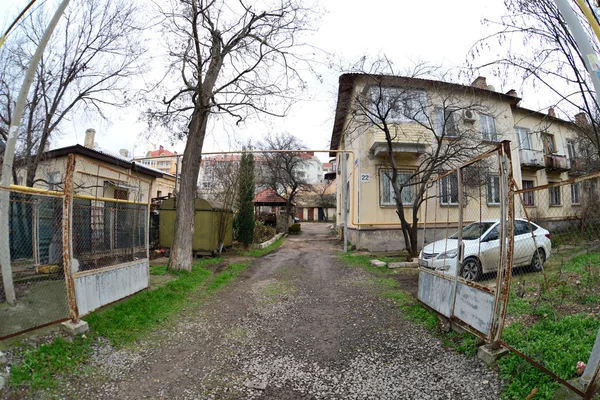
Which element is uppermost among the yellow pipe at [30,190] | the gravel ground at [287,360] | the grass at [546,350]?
the yellow pipe at [30,190]

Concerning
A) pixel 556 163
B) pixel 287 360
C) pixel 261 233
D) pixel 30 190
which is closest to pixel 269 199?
pixel 261 233

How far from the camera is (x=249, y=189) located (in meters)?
14.7

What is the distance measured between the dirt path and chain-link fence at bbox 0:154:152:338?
1292mm

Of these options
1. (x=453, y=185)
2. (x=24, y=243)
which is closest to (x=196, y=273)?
(x=24, y=243)

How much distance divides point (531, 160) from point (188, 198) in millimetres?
18649

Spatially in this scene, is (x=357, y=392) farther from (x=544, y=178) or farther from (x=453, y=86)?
(x=544, y=178)

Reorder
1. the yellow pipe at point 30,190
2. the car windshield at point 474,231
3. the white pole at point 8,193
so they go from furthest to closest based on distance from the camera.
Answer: the car windshield at point 474,231, the white pole at point 8,193, the yellow pipe at point 30,190

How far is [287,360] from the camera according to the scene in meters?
3.92

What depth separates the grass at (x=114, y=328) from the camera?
10.8 ft

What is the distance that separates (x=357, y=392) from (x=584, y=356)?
2.23 meters

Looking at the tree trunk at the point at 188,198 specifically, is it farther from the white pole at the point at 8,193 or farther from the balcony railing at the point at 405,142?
the balcony railing at the point at 405,142

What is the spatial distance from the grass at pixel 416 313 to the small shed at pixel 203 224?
606 centimetres

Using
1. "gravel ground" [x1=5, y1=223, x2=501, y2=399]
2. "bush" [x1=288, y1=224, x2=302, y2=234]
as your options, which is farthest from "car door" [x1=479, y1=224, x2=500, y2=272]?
"bush" [x1=288, y1=224, x2=302, y2=234]

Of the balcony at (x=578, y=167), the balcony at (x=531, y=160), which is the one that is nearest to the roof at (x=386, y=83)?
the balcony at (x=531, y=160)
